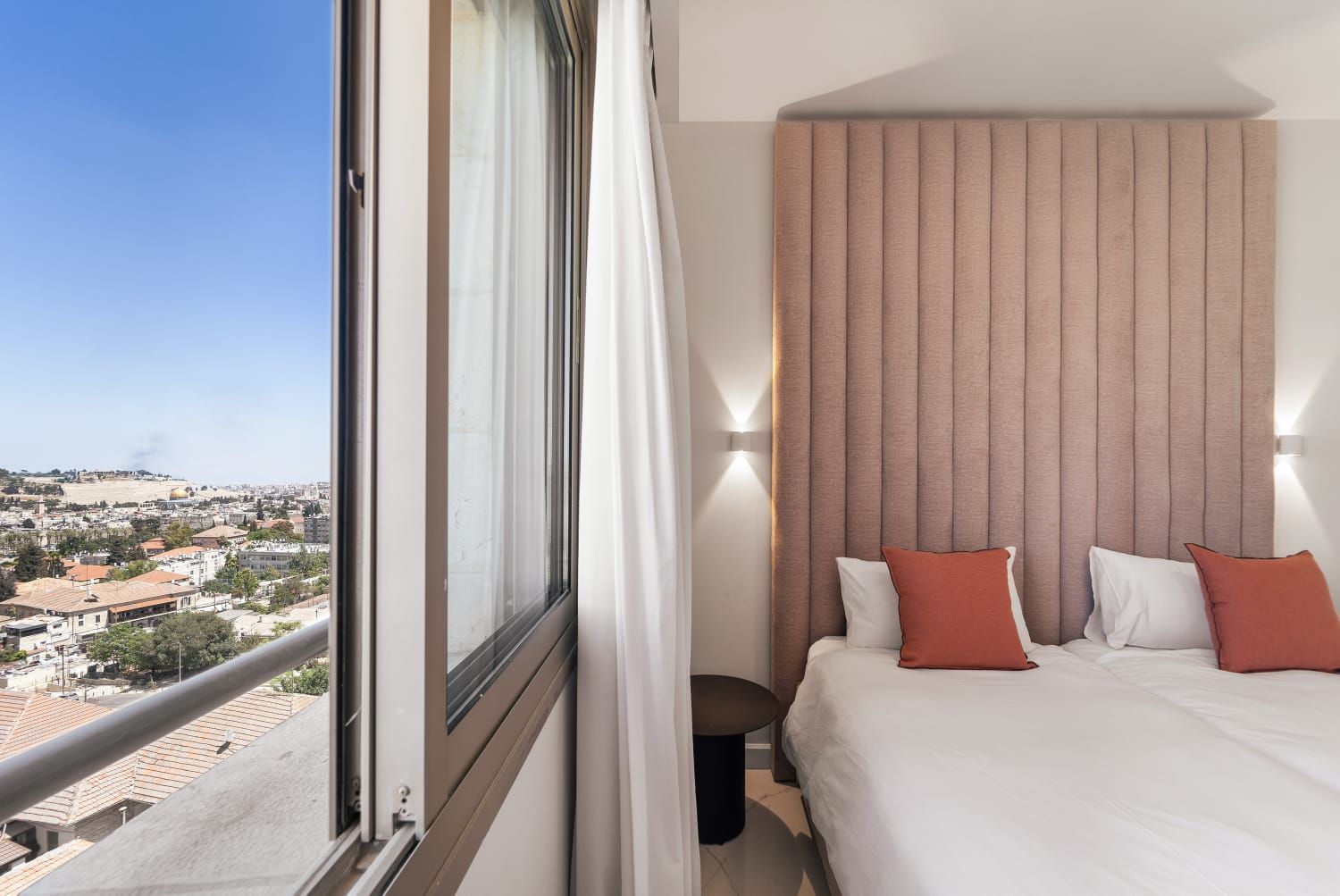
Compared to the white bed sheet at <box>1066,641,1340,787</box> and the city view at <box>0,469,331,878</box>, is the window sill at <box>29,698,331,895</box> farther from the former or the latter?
the white bed sheet at <box>1066,641,1340,787</box>

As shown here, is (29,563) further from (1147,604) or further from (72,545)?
(1147,604)

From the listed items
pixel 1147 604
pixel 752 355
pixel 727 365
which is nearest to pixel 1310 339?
pixel 1147 604

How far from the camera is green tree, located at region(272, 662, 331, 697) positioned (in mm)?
760

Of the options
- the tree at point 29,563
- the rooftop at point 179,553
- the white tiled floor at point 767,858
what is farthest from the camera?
the white tiled floor at point 767,858

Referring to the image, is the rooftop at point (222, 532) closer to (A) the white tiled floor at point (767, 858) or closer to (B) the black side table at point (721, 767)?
(B) the black side table at point (721, 767)

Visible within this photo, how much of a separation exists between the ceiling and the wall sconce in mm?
1403

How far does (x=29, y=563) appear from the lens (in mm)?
324

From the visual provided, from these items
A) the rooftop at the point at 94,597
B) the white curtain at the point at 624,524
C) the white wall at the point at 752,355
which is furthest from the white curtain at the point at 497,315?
the white wall at the point at 752,355

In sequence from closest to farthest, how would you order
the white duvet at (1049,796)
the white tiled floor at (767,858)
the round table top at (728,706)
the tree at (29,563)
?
the tree at (29,563) < the white duvet at (1049,796) < the white tiled floor at (767,858) < the round table top at (728,706)

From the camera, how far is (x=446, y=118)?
65cm

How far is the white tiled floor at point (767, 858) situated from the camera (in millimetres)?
1766

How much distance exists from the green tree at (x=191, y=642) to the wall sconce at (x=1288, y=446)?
364 cm

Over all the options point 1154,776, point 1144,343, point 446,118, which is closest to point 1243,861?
point 1154,776

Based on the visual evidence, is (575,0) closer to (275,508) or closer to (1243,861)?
(275,508)
